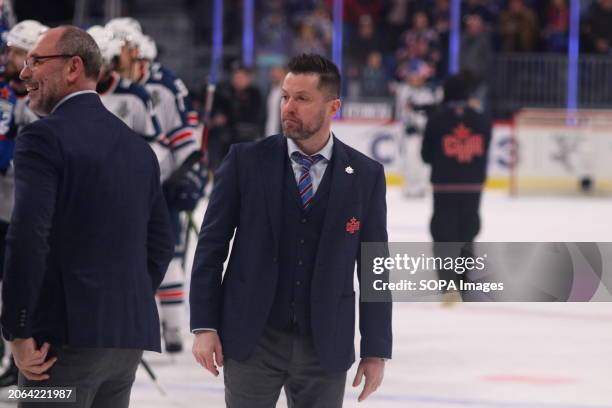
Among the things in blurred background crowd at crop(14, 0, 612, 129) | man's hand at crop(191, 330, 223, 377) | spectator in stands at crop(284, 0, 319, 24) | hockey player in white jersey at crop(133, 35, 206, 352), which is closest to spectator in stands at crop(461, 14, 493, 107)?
blurred background crowd at crop(14, 0, 612, 129)

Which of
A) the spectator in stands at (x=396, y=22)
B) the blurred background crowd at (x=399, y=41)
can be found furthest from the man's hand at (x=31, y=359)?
the spectator in stands at (x=396, y=22)

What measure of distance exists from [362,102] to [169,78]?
40.3 ft

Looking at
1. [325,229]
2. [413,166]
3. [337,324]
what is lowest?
[413,166]

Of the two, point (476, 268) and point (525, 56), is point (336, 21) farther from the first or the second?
point (476, 268)

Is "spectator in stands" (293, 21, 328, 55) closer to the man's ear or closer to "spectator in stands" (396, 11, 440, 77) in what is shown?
"spectator in stands" (396, 11, 440, 77)

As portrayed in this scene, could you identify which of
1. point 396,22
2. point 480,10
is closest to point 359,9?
point 396,22

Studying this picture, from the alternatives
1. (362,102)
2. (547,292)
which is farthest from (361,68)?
(547,292)

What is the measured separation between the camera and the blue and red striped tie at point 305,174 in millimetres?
3479

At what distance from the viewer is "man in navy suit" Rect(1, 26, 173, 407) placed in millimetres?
3062

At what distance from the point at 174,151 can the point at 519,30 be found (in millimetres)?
13464

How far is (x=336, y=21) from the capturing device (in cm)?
2078

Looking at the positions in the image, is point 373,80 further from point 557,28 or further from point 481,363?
point 481,363

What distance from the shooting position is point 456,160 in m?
9.32

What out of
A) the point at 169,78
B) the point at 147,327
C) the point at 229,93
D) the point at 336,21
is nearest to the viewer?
the point at 147,327
